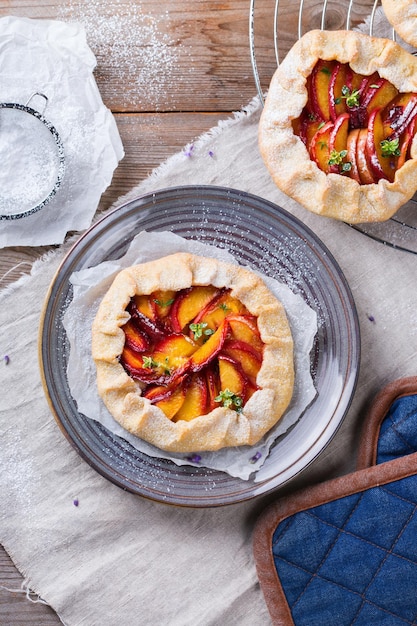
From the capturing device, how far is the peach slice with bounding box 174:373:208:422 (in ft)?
9.34

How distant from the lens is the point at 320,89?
2.86m

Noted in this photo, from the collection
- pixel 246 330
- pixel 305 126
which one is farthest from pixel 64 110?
pixel 246 330

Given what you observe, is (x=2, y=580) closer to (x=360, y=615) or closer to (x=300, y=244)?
(x=360, y=615)

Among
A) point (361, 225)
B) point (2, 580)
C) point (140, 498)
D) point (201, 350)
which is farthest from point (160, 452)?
point (361, 225)

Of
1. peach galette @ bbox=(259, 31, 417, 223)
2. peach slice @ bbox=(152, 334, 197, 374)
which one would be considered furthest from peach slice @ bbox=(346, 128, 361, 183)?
peach slice @ bbox=(152, 334, 197, 374)

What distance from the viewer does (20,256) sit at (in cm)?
312

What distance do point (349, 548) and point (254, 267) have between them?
133 cm

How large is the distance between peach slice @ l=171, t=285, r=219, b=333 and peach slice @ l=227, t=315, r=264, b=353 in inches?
5.2

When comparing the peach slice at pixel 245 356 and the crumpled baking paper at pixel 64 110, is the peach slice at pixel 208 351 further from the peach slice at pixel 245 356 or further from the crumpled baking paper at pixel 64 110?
the crumpled baking paper at pixel 64 110

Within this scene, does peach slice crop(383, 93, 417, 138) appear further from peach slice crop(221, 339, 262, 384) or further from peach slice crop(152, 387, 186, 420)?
peach slice crop(152, 387, 186, 420)

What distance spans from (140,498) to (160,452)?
1.00 ft

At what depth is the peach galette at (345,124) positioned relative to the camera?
2820 millimetres

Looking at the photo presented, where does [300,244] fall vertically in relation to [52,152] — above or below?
below

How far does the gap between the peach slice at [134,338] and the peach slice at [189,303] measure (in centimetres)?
14
